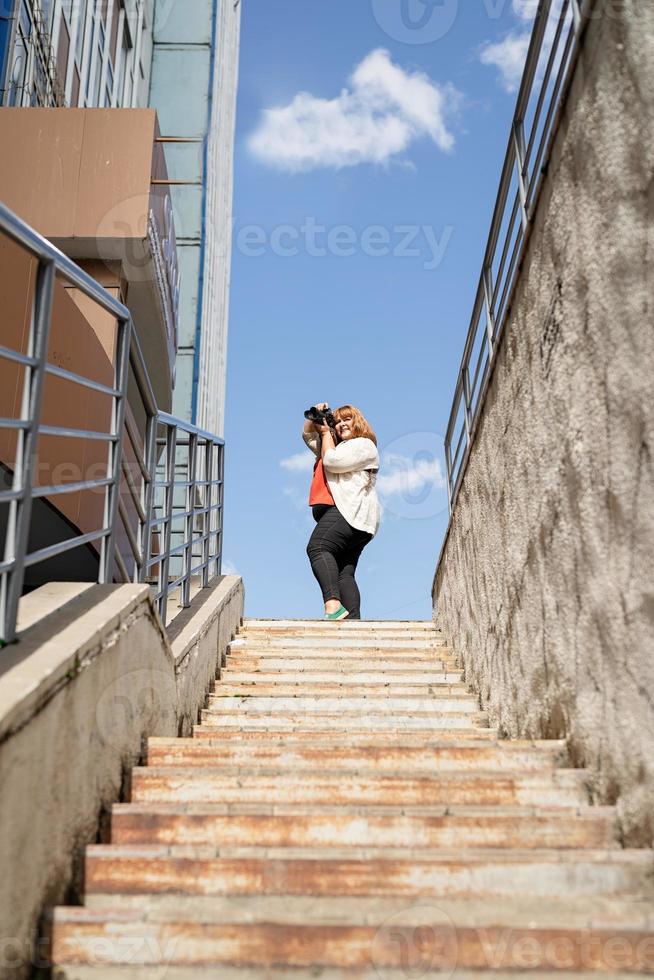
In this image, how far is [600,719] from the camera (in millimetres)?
2633

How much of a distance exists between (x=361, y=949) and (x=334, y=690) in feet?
8.99

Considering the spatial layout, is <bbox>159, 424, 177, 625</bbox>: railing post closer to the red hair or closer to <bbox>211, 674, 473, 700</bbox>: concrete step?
<bbox>211, 674, 473, 700</bbox>: concrete step

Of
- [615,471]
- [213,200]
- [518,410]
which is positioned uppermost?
[213,200]

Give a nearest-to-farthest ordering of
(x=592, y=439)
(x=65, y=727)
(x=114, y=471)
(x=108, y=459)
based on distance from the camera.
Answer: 1. (x=65, y=727)
2. (x=592, y=439)
3. (x=114, y=471)
4. (x=108, y=459)

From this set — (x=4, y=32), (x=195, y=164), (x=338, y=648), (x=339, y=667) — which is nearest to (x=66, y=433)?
(x=339, y=667)

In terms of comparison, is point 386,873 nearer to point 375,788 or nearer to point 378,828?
point 378,828

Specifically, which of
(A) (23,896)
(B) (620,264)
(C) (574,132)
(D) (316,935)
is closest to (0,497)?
(A) (23,896)

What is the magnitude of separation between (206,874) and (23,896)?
1.48ft

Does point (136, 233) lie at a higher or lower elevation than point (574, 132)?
higher

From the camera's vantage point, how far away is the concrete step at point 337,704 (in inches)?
170

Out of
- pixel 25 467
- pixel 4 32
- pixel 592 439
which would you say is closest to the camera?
pixel 25 467

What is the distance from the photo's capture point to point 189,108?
1816cm

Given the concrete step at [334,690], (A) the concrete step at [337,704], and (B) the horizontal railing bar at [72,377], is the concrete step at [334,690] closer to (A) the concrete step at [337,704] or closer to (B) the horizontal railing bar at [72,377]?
(A) the concrete step at [337,704]

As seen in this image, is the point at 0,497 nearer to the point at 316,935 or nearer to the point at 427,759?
the point at 316,935
